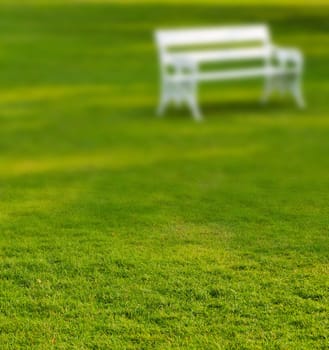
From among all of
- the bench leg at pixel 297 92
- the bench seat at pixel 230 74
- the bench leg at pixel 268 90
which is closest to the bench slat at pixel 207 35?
the bench seat at pixel 230 74

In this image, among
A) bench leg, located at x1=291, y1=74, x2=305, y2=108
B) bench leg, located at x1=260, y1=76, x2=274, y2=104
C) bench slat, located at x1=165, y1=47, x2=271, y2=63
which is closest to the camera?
bench slat, located at x1=165, y1=47, x2=271, y2=63

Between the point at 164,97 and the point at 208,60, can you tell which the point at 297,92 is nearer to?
the point at 208,60

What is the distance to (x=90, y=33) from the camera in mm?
21953

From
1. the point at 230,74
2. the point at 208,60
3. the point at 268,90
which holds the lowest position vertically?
the point at 268,90

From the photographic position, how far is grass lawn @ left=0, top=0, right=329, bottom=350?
4.72 meters

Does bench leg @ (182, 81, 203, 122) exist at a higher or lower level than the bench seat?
lower

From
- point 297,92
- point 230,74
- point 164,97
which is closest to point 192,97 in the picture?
point 164,97

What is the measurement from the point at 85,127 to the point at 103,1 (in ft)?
77.0

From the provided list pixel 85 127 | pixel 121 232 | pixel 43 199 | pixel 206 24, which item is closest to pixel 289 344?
pixel 121 232

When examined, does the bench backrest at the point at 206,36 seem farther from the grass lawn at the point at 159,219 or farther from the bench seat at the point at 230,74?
the grass lawn at the point at 159,219

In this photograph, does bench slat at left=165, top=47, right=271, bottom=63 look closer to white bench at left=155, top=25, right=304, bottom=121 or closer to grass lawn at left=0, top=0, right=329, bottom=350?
white bench at left=155, top=25, right=304, bottom=121

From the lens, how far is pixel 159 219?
21.6ft

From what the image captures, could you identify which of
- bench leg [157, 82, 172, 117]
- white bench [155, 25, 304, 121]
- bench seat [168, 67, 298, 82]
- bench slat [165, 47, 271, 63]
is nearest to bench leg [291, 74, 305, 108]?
white bench [155, 25, 304, 121]

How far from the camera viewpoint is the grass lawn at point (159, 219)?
15.5ft
